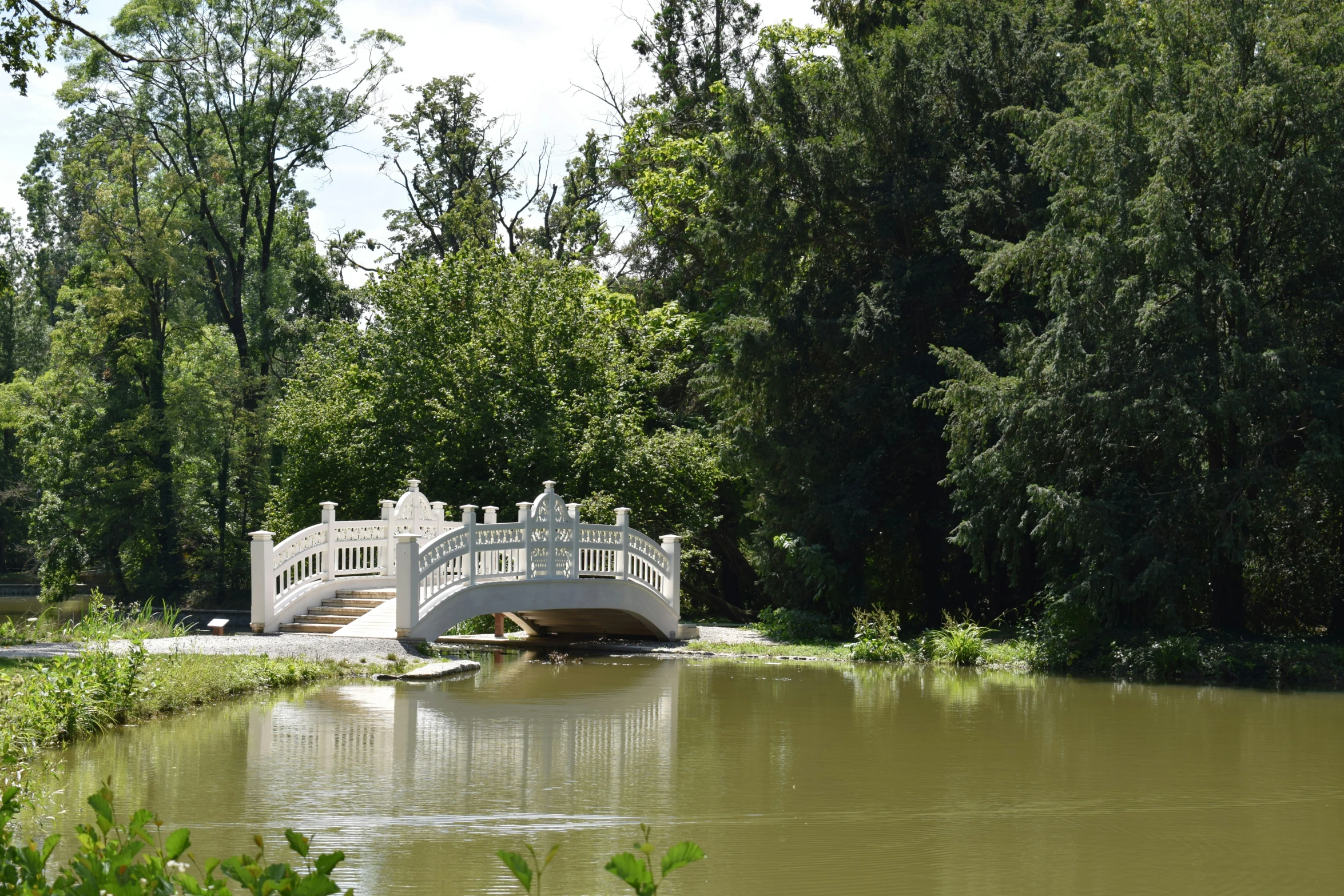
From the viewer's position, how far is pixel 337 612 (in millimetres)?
21750

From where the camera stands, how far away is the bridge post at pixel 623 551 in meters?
22.5

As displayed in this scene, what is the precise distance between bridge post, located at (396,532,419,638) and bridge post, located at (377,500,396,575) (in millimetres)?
4068

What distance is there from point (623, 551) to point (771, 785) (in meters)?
12.4

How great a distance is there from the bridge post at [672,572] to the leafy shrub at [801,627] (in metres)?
1.95

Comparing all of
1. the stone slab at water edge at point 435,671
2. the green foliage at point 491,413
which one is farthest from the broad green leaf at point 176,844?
the green foliage at point 491,413

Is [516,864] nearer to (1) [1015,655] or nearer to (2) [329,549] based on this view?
(1) [1015,655]

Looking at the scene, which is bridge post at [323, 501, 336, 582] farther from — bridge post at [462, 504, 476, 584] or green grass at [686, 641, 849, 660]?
green grass at [686, 641, 849, 660]

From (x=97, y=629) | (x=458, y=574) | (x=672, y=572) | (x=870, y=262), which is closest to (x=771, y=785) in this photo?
(x=97, y=629)

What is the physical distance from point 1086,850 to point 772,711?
6.93 metres

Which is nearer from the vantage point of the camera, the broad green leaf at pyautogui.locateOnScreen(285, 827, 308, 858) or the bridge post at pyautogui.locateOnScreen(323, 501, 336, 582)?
the broad green leaf at pyautogui.locateOnScreen(285, 827, 308, 858)

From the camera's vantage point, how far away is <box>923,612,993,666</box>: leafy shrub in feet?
68.4

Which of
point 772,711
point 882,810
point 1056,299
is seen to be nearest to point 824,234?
point 1056,299

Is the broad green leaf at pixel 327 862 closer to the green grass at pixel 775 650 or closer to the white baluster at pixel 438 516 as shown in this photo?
the green grass at pixel 775 650

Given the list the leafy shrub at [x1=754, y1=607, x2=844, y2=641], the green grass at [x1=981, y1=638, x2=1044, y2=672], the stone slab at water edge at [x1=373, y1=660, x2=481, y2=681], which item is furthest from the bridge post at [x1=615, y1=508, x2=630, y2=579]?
the green grass at [x1=981, y1=638, x2=1044, y2=672]
